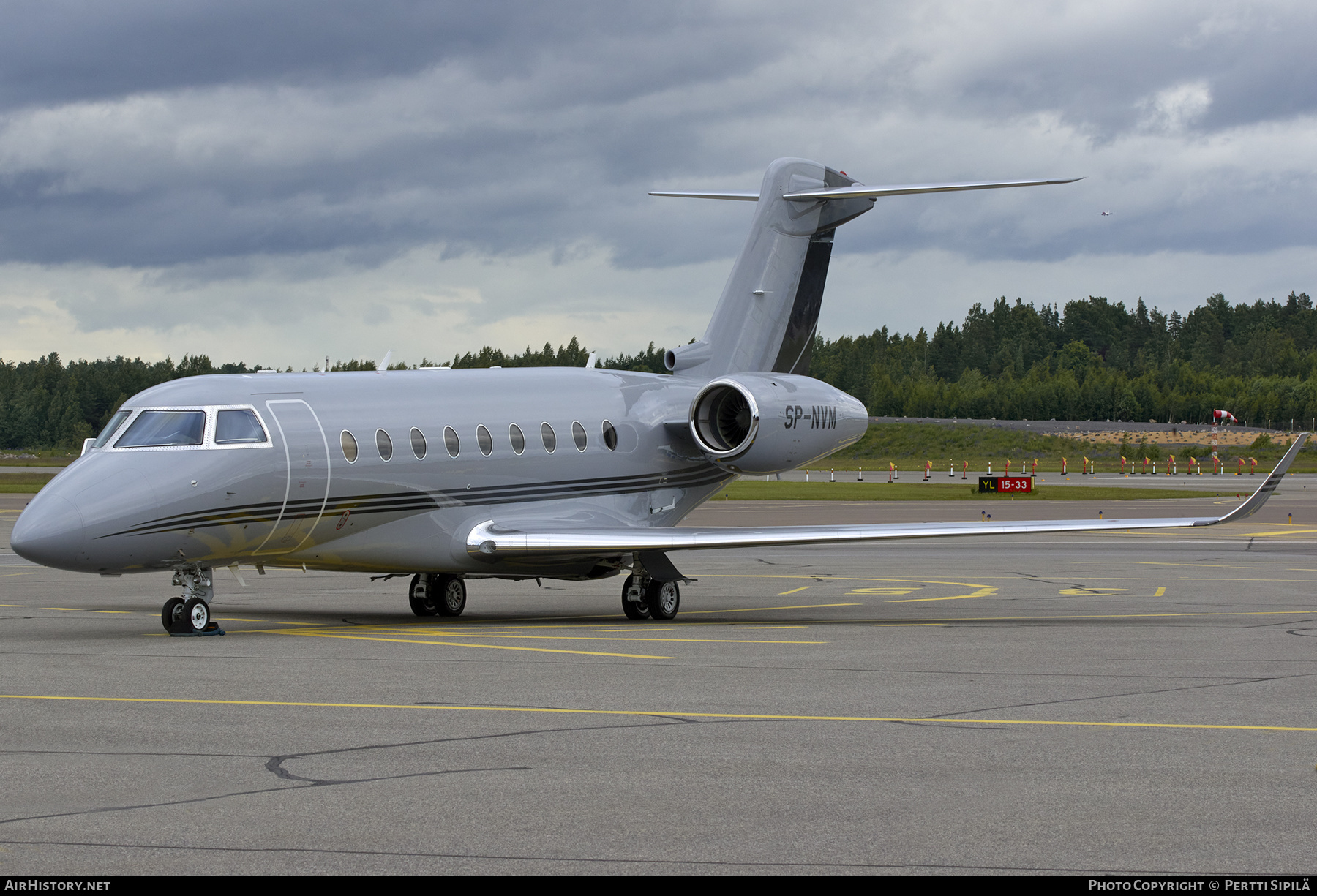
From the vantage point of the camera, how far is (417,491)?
1988 cm

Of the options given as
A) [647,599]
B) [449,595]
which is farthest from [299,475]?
[647,599]

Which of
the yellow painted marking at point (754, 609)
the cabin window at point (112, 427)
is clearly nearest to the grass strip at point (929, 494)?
the yellow painted marking at point (754, 609)

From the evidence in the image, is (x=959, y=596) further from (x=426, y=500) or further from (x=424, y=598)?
(x=426, y=500)

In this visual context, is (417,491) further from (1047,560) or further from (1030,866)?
(1047,560)

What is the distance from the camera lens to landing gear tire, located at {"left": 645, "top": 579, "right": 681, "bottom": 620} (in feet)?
69.9

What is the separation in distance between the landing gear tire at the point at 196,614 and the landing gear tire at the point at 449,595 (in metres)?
4.30

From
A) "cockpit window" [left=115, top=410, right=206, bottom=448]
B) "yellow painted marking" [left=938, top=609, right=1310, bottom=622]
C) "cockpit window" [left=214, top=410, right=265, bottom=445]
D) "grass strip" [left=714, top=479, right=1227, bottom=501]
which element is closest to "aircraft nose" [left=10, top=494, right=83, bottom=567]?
"cockpit window" [left=115, top=410, right=206, bottom=448]

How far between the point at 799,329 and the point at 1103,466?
8942 centimetres

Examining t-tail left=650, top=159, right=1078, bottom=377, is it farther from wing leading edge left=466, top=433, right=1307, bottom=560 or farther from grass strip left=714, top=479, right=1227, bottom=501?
grass strip left=714, top=479, right=1227, bottom=501

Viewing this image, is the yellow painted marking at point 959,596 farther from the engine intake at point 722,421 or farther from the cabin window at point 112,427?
the cabin window at point 112,427

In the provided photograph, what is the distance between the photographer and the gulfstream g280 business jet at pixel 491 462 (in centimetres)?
1753

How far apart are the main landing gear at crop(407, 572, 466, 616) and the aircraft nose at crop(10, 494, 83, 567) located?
606 cm

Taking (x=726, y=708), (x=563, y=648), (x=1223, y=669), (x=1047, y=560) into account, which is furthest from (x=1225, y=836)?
(x=1047, y=560)

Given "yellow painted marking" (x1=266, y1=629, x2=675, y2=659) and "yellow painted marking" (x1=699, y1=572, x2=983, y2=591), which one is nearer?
"yellow painted marking" (x1=266, y1=629, x2=675, y2=659)
